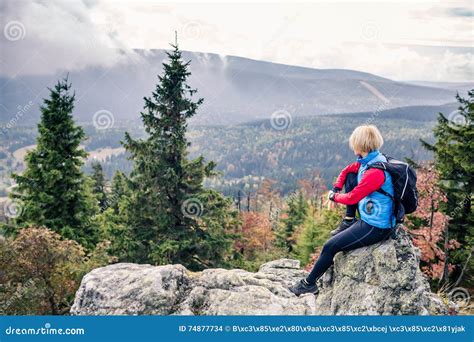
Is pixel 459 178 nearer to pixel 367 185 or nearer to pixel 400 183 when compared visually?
pixel 400 183

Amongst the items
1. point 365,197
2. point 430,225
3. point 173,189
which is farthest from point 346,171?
point 173,189

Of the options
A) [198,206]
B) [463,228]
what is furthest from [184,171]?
[463,228]

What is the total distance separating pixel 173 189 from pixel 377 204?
35.9 ft

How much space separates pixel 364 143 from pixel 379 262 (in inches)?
74.4

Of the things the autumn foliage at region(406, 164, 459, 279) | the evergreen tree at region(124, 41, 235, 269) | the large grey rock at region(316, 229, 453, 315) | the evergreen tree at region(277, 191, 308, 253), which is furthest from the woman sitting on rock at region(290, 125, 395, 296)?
the evergreen tree at region(277, 191, 308, 253)

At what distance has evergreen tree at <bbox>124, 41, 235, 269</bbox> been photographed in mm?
14984

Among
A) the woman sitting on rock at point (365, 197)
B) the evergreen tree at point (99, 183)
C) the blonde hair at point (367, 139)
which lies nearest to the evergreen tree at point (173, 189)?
the woman sitting on rock at point (365, 197)

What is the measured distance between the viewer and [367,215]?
5664 millimetres

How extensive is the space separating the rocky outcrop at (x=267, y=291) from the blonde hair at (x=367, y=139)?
1.57m

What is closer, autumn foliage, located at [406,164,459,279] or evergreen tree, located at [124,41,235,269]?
autumn foliage, located at [406,164,459,279]

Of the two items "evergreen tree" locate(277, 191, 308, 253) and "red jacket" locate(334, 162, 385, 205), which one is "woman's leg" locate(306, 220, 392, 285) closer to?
"red jacket" locate(334, 162, 385, 205)

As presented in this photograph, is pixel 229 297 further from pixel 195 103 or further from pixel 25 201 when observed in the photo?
pixel 25 201

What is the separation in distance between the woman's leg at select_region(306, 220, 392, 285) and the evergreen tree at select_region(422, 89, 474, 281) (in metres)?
10.8

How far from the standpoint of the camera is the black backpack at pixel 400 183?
17.7 feet
